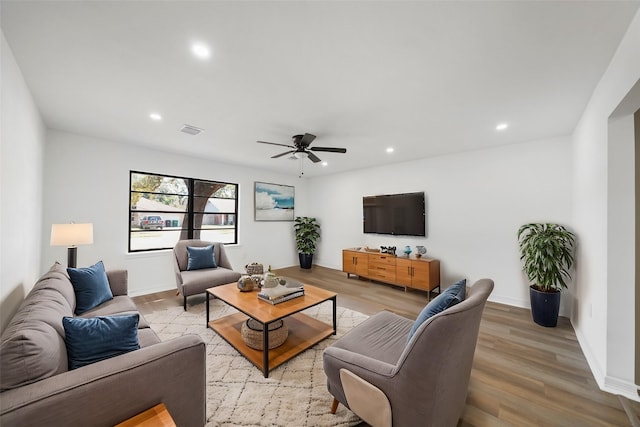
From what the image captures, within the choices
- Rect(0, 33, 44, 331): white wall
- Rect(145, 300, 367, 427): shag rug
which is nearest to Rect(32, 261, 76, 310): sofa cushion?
Rect(0, 33, 44, 331): white wall

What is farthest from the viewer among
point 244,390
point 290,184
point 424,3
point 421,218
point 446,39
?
point 290,184

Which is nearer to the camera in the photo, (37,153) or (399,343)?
(399,343)

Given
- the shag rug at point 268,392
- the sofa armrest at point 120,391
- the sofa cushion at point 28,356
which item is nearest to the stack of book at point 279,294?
the shag rug at point 268,392

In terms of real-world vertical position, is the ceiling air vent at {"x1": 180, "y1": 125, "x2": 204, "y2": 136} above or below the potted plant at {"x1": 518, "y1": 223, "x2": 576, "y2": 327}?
above

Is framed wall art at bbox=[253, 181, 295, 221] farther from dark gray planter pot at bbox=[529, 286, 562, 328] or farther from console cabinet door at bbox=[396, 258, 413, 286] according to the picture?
dark gray planter pot at bbox=[529, 286, 562, 328]

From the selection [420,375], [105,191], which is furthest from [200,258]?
[420,375]

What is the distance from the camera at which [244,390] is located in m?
1.86

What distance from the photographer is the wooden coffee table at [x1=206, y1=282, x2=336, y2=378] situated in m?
2.14

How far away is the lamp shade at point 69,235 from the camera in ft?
8.52

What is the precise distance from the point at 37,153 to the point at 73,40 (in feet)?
6.55

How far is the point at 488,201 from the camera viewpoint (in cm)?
383

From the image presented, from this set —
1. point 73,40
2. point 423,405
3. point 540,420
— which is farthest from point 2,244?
point 540,420

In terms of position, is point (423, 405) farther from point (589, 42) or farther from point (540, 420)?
point (589, 42)

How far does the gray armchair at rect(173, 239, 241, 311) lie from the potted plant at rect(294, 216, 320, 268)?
7.62 ft
